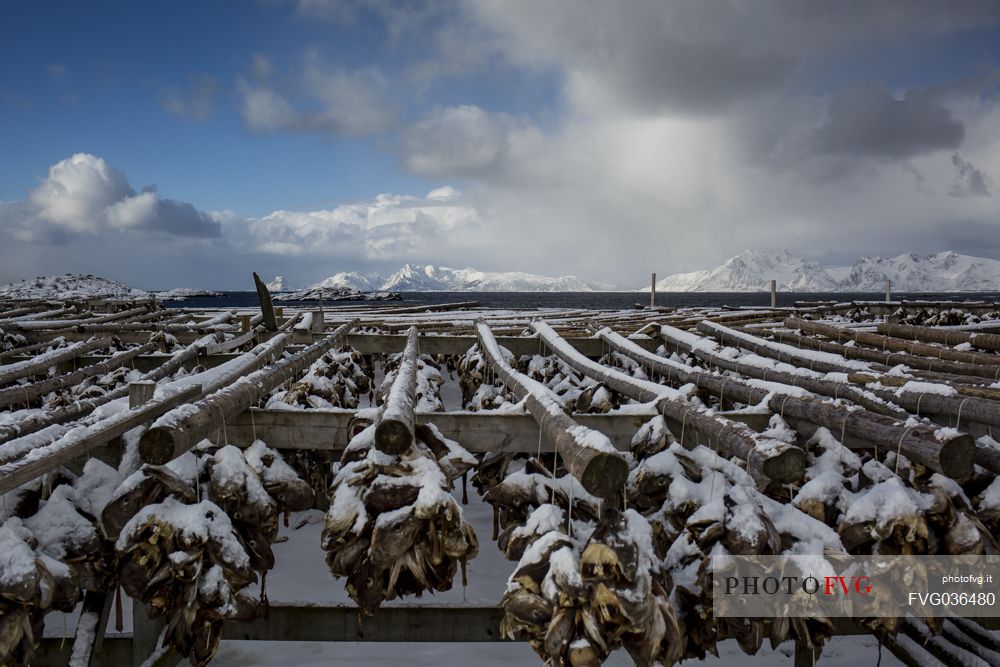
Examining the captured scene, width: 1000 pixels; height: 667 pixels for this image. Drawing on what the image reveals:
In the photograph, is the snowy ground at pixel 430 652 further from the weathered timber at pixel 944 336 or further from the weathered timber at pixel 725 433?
the weathered timber at pixel 944 336

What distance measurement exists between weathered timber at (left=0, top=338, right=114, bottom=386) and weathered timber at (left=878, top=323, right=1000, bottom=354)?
12.0 m

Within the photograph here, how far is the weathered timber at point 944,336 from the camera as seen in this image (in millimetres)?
7960

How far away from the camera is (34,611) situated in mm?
2463

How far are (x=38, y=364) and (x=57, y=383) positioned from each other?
0.99 meters

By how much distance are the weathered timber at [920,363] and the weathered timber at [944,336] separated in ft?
5.57

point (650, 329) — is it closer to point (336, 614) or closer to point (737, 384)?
point (737, 384)

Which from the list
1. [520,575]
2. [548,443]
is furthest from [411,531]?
[548,443]

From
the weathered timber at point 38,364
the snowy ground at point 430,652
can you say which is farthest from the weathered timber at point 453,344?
the snowy ground at point 430,652

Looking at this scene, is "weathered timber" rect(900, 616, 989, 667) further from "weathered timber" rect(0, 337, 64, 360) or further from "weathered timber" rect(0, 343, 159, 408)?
"weathered timber" rect(0, 337, 64, 360)

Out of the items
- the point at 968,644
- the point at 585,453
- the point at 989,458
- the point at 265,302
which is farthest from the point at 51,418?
the point at 968,644

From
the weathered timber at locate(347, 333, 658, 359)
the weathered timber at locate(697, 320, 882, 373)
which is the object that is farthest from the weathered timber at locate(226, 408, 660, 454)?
the weathered timber at locate(347, 333, 658, 359)

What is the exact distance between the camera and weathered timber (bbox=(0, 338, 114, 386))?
6.17 metres

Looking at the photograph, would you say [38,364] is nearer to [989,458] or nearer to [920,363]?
[989,458]

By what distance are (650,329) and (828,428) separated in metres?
5.70
